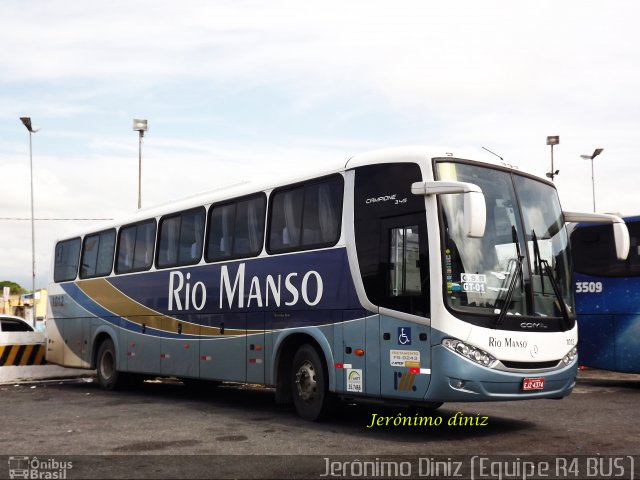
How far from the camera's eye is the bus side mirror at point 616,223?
1047cm

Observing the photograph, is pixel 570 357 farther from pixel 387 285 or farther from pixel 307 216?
pixel 307 216

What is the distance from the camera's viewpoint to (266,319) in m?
12.1

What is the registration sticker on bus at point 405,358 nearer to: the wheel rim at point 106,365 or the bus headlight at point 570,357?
the bus headlight at point 570,357

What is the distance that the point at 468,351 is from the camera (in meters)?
9.13

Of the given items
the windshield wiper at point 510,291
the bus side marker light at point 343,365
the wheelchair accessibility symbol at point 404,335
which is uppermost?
the windshield wiper at point 510,291

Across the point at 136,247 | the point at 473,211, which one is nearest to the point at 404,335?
the point at 473,211

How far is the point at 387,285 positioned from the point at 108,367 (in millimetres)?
9250

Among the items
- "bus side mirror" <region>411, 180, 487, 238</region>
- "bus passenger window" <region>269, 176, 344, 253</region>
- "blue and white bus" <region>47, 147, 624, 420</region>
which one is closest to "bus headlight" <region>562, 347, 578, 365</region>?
"blue and white bus" <region>47, 147, 624, 420</region>

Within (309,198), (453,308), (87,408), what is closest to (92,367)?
(87,408)

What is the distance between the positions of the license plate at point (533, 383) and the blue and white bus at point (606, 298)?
6776 millimetres

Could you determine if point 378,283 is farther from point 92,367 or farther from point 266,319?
point 92,367

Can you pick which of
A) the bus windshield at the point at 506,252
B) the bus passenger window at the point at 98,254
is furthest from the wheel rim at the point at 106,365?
the bus windshield at the point at 506,252

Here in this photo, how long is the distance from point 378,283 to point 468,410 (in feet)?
10.8

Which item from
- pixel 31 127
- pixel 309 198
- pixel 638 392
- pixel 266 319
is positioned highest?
pixel 31 127
